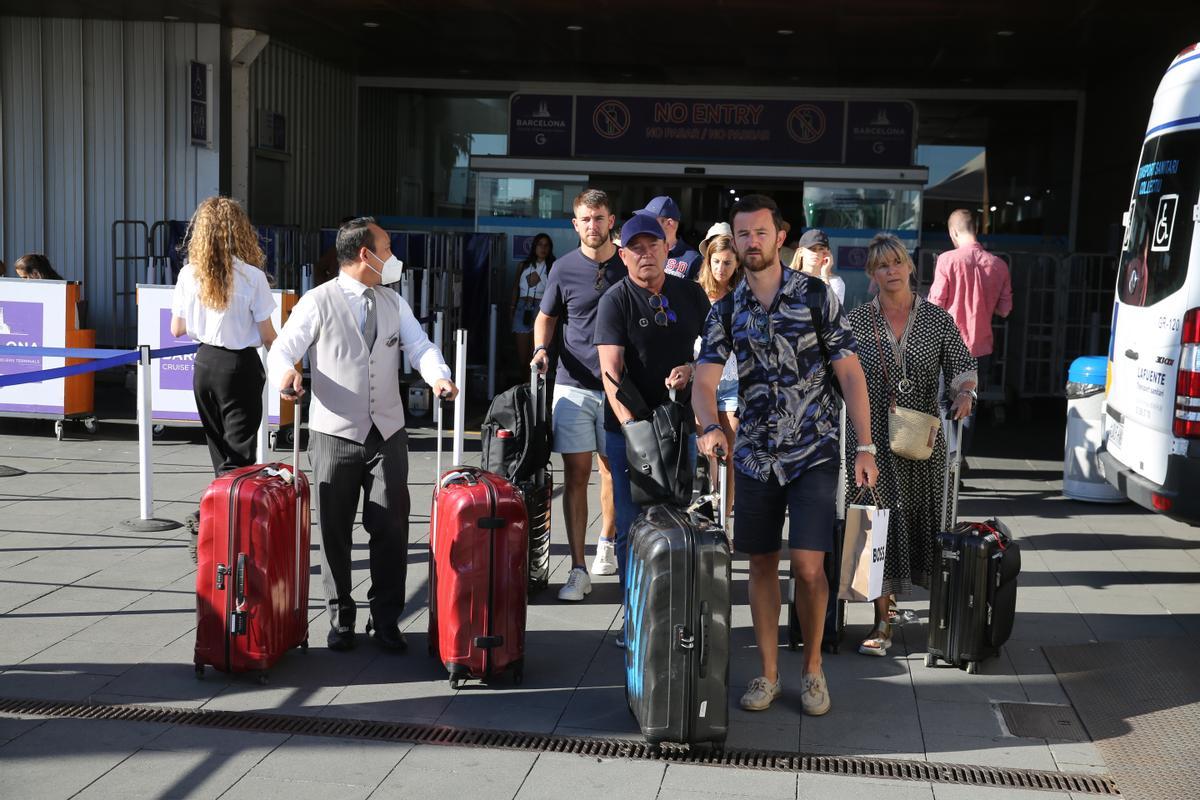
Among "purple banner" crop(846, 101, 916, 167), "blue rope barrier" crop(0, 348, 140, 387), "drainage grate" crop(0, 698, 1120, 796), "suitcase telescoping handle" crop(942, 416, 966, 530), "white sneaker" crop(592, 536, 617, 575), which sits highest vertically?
"purple banner" crop(846, 101, 916, 167)

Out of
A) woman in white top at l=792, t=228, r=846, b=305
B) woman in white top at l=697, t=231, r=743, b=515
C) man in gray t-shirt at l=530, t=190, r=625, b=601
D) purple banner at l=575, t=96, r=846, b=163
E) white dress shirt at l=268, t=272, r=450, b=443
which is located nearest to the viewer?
A: white dress shirt at l=268, t=272, r=450, b=443

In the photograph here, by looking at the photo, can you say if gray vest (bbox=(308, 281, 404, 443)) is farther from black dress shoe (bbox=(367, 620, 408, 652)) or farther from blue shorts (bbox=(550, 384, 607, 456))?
blue shorts (bbox=(550, 384, 607, 456))

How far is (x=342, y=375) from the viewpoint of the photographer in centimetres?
505

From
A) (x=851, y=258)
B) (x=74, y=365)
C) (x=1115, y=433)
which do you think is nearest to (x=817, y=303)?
(x=1115, y=433)

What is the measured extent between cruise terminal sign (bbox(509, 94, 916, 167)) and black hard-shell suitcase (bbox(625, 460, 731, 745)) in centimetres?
1347

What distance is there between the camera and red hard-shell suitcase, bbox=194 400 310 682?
4680 millimetres

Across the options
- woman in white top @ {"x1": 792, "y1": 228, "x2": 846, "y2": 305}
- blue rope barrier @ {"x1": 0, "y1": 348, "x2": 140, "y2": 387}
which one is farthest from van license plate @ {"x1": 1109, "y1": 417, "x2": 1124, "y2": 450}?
blue rope barrier @ {"x1": 0, "y1": 348, "x2": 140, "y2": 387}

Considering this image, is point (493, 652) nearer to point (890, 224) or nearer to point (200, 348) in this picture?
point (200, 348)

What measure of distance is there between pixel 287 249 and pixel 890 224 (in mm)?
7280

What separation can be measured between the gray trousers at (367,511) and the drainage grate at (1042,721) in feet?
8.16

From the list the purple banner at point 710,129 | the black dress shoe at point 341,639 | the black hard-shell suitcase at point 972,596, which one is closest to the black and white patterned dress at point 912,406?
the black hard-shell suitcase at point 972,596

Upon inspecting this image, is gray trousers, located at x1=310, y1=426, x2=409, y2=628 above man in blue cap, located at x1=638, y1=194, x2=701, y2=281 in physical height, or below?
below

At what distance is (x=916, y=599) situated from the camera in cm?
628

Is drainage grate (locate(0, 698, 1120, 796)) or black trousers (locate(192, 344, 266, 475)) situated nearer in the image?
drainage grate (locate(0, 698, 1120, 796))
